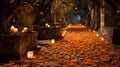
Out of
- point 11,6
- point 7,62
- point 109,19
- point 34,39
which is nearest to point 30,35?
point 34,39

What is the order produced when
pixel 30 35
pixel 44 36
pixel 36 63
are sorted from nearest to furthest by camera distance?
pixel 36 63 < pixel 30 35 < pixel 44 36

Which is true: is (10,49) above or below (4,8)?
below

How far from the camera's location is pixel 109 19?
2256 cm

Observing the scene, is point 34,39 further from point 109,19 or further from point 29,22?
point 109,19

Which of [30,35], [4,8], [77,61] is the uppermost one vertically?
[4,8]

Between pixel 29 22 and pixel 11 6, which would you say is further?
pixel 29 22

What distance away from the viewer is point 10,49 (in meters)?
9.30

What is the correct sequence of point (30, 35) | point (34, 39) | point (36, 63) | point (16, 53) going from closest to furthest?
point (36, 63) < point (16, 53) < point (30, 35) < point (34, 39)

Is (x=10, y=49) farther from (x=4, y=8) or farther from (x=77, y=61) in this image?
(x=77, y=61)

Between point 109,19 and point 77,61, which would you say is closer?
point 77,61

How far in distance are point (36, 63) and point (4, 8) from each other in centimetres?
264

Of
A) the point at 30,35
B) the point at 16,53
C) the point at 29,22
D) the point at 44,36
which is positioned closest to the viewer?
the point at 16,53

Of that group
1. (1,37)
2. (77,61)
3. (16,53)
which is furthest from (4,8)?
(77,61)

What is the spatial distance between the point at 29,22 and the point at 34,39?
2806 mm
